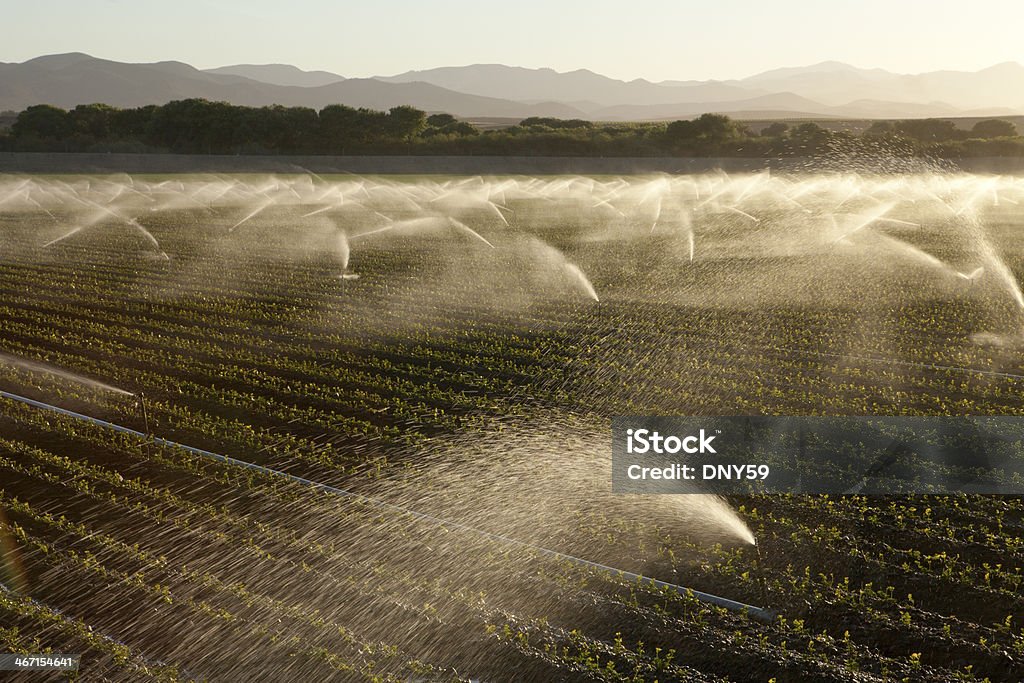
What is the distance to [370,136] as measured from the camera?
241ft

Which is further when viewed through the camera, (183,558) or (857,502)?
(857,502)

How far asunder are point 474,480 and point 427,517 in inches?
46.3

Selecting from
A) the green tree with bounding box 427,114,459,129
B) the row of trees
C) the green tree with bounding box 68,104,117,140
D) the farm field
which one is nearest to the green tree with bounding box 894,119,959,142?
the row of trees

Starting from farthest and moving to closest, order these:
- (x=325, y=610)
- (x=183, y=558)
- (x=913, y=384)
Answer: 1. (x=913, y=384)
2. (x=183, y=558)
3. (x=325, y=610)

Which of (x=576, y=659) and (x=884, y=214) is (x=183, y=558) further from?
(x=884, y=214)

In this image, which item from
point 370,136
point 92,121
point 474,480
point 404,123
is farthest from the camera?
point 404,123

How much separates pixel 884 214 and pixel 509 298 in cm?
3461

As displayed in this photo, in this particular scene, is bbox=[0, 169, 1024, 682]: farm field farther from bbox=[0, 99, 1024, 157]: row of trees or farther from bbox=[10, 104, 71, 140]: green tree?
bbox=[10, 104, 71, 140]: green tree

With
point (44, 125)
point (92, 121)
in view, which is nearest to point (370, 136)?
point (92, 121)

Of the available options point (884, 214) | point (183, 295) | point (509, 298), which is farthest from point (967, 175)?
point (183, 295)

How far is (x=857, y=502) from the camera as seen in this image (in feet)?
30.1

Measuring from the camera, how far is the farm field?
684 cm

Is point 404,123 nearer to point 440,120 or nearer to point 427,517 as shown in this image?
point 440,120

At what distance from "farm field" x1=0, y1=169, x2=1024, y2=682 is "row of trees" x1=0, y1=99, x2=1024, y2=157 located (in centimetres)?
4385
